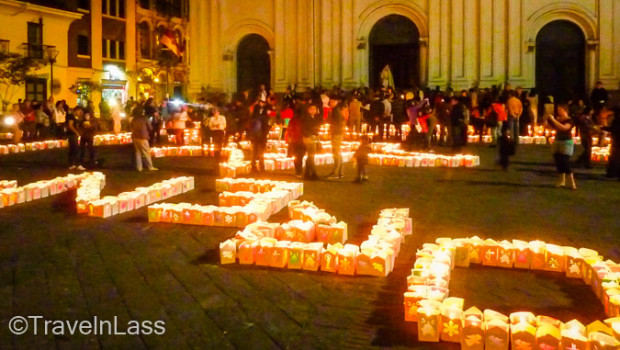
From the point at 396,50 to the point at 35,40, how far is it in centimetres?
2452

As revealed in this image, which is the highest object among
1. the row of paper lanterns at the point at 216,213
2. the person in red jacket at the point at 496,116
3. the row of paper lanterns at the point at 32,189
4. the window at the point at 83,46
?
the window at the point at 83,46

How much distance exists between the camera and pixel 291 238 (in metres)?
9.27

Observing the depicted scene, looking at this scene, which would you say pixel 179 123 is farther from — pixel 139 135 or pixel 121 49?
pixel 121 49

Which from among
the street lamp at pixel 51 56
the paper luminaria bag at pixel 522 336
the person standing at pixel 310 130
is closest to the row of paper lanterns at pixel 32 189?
the person standing at pixel 310 130

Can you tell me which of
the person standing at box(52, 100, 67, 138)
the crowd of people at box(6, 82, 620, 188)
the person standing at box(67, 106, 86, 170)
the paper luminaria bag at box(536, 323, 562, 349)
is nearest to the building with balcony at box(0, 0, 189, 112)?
the person standing at box(52, 100, 67, 138)

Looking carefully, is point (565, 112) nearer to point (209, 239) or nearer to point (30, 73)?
point (209, 239)

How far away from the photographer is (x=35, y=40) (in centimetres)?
4600

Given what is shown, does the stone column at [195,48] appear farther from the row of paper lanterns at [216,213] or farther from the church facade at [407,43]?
the row of paper lanterns at [216,213]

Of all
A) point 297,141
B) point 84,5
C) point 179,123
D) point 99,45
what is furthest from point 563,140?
point 84,5

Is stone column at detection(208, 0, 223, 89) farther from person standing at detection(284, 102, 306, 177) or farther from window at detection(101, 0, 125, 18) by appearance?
person standing at detection(284, 102, 306, 177)

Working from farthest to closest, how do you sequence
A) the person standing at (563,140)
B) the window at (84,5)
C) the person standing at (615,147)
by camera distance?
the window at (84,5), the person standing at (615,147), the person standing at (563,140)

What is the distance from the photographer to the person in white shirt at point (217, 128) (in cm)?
2067

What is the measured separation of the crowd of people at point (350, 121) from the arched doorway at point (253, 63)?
3.11m

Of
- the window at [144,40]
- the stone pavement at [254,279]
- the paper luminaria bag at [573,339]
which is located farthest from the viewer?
the window at [144,40]
